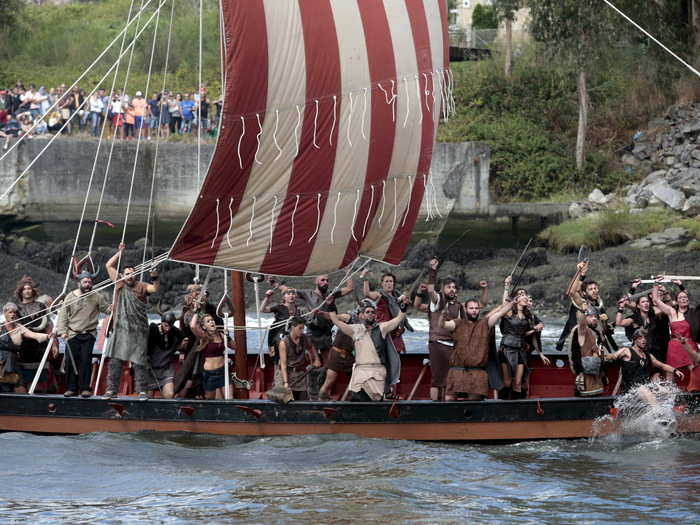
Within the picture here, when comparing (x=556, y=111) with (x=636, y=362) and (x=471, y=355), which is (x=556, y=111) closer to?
(x=636, y=362)

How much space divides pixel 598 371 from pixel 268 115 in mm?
4756

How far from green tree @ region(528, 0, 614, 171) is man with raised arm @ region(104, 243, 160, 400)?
24001 mm

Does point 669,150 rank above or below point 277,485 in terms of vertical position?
above

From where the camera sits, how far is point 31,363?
16031mm

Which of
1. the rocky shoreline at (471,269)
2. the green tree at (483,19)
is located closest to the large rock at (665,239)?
the rocky shoreline at (471,269)

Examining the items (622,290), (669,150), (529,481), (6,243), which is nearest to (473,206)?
(669,150)

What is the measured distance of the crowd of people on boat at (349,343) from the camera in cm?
1497

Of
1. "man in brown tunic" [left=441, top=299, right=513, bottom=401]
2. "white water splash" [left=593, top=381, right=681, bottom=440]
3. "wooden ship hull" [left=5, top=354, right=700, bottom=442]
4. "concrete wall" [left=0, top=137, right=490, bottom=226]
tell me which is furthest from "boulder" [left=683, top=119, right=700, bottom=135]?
"man in brown tunic" [left=441, top=299, right=513, bottom=401]

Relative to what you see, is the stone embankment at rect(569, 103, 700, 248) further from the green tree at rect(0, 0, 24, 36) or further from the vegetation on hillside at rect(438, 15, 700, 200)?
the green tree at rect(0, 0, 24, 36)

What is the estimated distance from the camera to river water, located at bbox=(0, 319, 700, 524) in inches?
492

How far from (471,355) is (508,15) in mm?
26896

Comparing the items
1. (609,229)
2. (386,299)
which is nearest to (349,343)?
(386,299)

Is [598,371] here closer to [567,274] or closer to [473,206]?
[567,274]

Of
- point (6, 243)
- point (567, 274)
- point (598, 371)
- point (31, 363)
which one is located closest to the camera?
point (598, 371)
